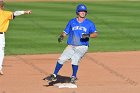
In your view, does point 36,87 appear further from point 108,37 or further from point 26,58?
point 108,37

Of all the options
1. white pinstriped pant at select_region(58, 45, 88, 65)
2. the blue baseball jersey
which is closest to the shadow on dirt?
white pinstriped pant at select_region(58, 45, 88, 65)

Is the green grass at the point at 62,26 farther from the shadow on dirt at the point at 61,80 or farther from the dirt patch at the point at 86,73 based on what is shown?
the shadow on dirt at the point at 61,80

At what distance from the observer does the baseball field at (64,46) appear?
1172cm

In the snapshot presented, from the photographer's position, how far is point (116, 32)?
20.5 metres

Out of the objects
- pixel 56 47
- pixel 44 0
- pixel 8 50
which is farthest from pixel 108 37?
pixel 44 0

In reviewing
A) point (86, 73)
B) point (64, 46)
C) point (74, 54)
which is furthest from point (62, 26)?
point (74, 54)

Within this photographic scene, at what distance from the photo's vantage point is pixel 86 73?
1312cm

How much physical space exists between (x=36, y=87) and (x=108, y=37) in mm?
8445

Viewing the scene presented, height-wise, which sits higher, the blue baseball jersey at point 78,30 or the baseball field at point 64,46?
the blue baseball jersey at point 78,30

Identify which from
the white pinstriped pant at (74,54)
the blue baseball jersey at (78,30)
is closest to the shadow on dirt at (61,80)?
the white pinstriped pant at (74,54)

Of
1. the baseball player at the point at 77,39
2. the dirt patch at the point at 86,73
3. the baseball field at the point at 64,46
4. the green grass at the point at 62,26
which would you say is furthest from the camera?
the green grass at the point at 62,26

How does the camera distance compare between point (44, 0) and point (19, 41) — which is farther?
point (44, 0)

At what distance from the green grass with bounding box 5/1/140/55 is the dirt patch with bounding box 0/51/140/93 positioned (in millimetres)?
1314

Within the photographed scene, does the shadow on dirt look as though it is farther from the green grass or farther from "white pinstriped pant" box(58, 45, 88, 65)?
the green grass
